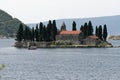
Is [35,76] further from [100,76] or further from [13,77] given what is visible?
[100,76]

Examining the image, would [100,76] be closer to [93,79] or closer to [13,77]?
[93,79]

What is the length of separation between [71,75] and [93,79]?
717cm

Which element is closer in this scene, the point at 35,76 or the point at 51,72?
the point at 35,76

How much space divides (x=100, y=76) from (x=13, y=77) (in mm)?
14524

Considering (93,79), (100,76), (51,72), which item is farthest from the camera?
(51,72)

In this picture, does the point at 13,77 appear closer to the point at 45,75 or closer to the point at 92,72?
the point at 45,75

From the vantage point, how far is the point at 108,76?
84.7 metres

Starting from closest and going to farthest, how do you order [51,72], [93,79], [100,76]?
[93,79] < [100,76] < [51,72]

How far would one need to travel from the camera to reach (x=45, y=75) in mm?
86125

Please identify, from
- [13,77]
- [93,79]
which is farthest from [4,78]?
[93,79]

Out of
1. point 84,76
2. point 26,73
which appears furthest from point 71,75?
point 26,73

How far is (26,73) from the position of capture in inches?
3536

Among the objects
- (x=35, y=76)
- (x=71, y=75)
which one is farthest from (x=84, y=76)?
(x=35, y=76)

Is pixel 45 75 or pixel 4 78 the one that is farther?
pixel 45 75
